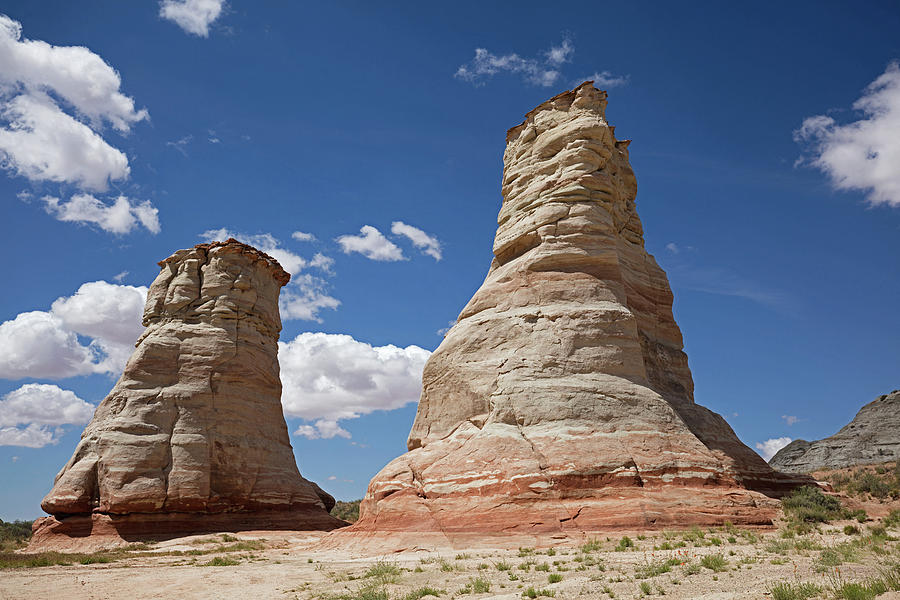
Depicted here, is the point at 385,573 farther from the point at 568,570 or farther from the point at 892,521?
the point at 892,521

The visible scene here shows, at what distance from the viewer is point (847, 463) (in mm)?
50094

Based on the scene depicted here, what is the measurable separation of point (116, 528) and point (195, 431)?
237 inches

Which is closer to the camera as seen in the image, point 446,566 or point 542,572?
point 542,572

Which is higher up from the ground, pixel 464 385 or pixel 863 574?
pixel 464 385

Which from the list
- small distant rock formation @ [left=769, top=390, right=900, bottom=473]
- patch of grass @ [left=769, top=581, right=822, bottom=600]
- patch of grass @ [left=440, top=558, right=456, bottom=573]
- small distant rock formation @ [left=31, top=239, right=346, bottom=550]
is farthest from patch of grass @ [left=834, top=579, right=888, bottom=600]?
small distant rock formation @ [left=769, top=390, right=900, bottom=473]

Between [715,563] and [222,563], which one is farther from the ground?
[222,563]

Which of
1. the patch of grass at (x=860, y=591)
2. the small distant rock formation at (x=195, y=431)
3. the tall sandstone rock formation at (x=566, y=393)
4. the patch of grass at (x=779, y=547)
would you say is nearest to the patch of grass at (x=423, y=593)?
the tall sandstone rock formation at (x=566, y=393)

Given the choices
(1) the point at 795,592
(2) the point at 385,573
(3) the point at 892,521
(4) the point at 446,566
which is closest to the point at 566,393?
(4) the point at 446,566

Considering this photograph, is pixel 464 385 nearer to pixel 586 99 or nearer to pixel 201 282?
pixel 586 99

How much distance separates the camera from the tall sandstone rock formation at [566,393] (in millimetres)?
18344

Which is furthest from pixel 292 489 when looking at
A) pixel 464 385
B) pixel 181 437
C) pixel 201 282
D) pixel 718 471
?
pixel 718 471

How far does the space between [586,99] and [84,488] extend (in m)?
31.2

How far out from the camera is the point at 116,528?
30875 millimetres

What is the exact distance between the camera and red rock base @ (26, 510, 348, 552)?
30.4 meters
